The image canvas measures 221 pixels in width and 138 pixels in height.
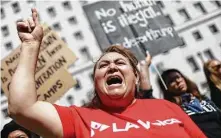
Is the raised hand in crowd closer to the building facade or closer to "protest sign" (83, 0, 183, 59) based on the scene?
"protest sign" (83, 0, 183, 59)

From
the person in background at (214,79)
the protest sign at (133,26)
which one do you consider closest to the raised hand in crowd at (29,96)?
the person in background at (214,79)

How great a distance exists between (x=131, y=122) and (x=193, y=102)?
1.65m

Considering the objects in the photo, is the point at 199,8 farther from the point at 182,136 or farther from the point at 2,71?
the point at 182,136

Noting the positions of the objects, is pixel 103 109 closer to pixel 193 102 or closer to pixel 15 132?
pixel 15 132

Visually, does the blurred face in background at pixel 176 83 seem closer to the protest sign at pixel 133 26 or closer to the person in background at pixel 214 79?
the person in background at pixel 214 79

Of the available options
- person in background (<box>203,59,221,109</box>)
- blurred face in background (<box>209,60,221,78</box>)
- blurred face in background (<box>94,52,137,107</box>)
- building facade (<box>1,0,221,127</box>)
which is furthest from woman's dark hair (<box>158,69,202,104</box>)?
building facade (<box>1,0,221,127</box>)

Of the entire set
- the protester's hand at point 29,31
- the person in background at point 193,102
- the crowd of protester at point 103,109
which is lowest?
the person in background at point 193,102

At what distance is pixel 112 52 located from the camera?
212cm

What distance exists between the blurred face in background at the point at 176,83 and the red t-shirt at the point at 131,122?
5.31 ft

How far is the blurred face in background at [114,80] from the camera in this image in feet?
6.16

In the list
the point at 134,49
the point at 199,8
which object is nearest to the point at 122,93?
the point at 134,49

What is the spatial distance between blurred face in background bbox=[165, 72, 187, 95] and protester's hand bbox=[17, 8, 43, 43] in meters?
2.17

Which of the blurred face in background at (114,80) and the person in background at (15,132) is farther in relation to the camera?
the person in background at (15,132)

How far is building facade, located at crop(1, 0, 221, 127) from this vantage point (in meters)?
22.6
